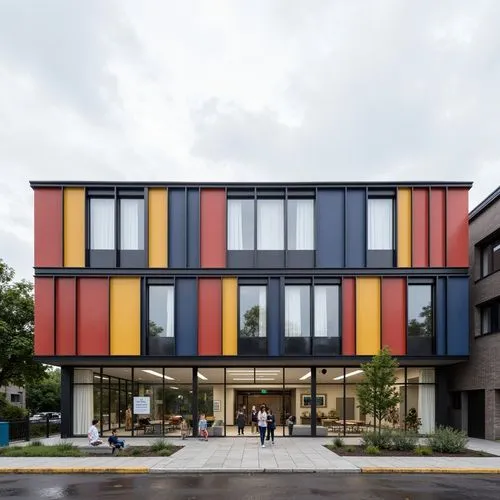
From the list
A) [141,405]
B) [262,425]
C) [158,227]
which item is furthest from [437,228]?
[141,405]

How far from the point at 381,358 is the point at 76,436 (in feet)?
50.6

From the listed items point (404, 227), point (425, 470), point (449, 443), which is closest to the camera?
point (425, 470)

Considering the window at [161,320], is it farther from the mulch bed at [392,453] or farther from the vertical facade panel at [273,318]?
the mulch bed at [392,453]

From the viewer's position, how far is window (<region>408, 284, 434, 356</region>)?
26062mm

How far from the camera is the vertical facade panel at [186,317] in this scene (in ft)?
85.4

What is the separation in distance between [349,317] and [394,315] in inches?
85.1

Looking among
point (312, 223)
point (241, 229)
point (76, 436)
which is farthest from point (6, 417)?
point (312, 223)

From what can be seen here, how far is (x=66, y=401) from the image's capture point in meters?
26.9

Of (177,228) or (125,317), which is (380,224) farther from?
(125,317)

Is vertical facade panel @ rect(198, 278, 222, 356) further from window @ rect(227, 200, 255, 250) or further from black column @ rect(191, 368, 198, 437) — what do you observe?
black column @ rect(191, 368, 198, 437)

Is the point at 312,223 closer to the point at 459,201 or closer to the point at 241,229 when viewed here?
the point at 241,229

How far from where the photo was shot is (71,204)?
87.8ft

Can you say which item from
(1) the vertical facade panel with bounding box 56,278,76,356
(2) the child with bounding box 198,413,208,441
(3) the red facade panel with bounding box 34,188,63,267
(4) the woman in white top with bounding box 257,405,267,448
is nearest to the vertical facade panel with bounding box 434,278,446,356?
(4) the woman in white top with bounding box 257,405,267,448

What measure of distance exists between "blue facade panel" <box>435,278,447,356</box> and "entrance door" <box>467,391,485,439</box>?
308 cm
